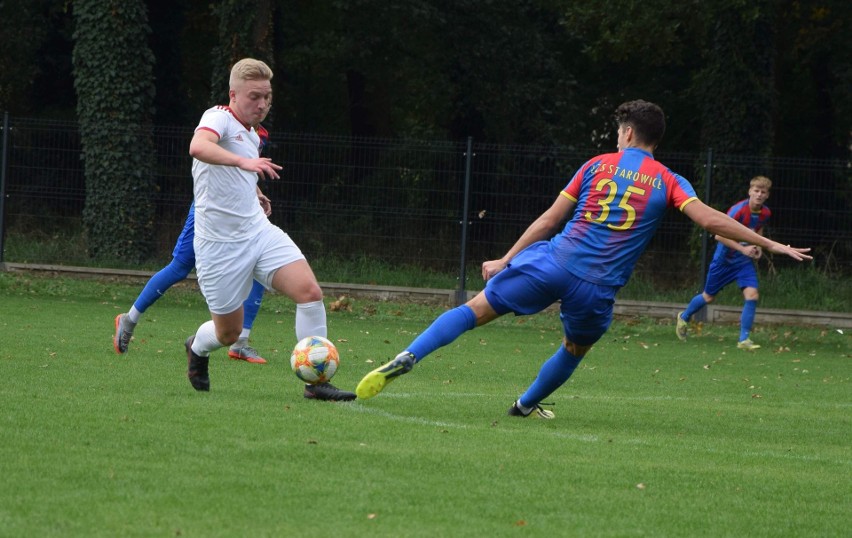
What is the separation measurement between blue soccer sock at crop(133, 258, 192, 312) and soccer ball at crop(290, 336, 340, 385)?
2.89 meters

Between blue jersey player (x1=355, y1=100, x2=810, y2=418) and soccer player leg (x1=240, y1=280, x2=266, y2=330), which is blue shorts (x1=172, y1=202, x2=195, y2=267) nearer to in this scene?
soccer player leg (x1=240, y1=280, x2=266, y2=330)

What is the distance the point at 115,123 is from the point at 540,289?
16.0 metres

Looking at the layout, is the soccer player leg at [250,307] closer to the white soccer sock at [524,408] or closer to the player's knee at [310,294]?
the player's knee at [310,294]

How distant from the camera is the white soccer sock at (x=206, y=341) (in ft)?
25.9

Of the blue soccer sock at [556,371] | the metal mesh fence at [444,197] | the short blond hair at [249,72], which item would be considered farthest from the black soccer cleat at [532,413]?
the metal mesh fence at [444,197]

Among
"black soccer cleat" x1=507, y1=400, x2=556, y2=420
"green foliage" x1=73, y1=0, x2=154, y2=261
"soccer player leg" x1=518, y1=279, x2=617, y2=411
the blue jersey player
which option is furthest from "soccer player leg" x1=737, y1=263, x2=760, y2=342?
"green foliage" x1=73, y1=0, x2=154, y2=261

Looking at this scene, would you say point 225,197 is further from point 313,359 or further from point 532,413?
point 532,413

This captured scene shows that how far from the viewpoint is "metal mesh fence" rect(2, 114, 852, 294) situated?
18.9 m

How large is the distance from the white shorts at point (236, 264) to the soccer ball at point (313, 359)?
44 cm

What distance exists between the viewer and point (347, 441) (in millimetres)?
6168

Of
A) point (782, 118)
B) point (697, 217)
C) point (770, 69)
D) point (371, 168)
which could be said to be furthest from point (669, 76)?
point (697, 217)

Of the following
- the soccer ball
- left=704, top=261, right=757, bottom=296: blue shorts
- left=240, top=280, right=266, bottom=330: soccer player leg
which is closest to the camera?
the soccer ball

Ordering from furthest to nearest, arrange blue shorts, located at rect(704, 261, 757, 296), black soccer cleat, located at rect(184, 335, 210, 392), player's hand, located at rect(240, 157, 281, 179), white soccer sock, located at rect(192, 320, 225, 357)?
blue shorts, located at rect(704, 261, 757, 296) → black soccer cleat, located at rect(184, 335, 210, 392) → white soccer sock, located at rect(192, 320, 225, 357) → player's hand, located at rect(240, 157, 281, 179)

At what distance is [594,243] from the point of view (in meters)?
7.11
